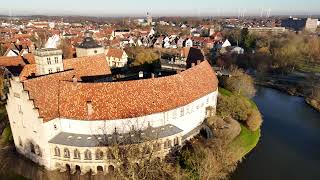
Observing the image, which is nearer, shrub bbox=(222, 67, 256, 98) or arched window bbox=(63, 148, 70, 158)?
arched window bbox=(63, 148, 70, 158)

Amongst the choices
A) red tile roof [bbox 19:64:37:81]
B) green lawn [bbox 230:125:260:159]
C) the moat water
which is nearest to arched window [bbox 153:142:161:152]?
the moat water

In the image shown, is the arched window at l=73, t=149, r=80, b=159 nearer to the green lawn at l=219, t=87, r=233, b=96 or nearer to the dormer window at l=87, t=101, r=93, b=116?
the dormer window at l=87, t=101, r=93, b=116

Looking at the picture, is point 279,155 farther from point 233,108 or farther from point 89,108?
point 89,108

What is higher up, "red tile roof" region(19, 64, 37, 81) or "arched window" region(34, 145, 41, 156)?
"red tile roof" region(19, 64, 37, 81)

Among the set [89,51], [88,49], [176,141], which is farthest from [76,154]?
[88,49]

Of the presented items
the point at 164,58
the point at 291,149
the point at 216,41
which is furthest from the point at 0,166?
the point at 216,41

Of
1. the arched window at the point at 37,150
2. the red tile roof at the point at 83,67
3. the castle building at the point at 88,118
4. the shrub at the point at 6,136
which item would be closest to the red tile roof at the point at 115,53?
the red tile roof at the point at 83,67

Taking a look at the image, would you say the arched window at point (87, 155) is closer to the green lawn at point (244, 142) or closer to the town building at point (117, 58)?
the green lawn at point (244, 142)
